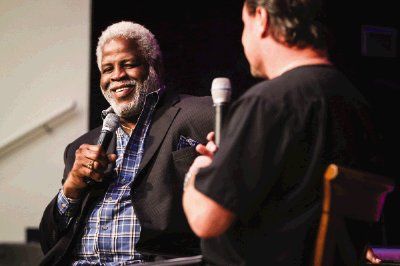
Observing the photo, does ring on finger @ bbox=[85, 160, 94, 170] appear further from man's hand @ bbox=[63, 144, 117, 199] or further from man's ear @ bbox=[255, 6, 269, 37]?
man's ear @ bbox=[255, 6, 269, 37]

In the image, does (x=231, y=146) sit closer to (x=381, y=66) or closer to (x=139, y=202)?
(x=139, y=202)

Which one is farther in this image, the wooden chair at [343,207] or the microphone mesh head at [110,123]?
the microphone mesh head at [110,123]

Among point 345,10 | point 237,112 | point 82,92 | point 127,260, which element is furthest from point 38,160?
point 237,112

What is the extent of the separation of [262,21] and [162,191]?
2.88ft

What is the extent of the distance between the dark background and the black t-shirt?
185 cm

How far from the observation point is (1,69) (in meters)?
3.49

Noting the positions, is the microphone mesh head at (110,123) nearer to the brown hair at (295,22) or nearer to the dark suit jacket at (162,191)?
the dark suit jacket at (162,191)

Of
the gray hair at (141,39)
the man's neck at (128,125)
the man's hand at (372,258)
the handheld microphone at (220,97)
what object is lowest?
the man's hand at (372,258)

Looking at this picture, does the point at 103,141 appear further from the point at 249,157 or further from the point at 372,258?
the point at 372,258

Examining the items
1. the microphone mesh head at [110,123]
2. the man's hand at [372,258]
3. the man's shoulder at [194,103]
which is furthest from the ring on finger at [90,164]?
the man's hand at [372,258]

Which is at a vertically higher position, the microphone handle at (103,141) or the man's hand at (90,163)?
the microphone handle at (103,141)

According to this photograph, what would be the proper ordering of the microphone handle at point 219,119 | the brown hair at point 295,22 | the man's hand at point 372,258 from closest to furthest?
the brown hair at point 295,22
the microphone handle at point 219,119
the man's hand at point 372,258

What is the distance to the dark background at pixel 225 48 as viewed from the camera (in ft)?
9.57

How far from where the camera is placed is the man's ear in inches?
46.8
